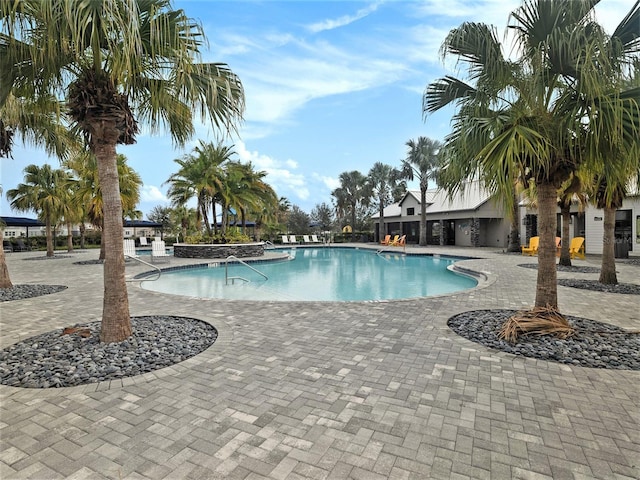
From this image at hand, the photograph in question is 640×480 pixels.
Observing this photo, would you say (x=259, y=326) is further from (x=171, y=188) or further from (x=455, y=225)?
(x=455, y=225)

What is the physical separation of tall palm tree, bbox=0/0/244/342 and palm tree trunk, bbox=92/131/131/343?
0.04 feet

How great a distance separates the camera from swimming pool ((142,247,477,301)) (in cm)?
973

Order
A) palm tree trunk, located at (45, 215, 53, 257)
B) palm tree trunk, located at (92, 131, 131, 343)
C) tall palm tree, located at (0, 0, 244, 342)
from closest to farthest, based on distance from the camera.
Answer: tall palm tree, located at (0, 0, 244, 342) → palm tree trunk, located at (92, 131, 131, 343) → palm tree trunk, located at (45, 215, 53, 257)

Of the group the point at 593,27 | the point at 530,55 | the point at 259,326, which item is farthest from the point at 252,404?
the point at 593,27

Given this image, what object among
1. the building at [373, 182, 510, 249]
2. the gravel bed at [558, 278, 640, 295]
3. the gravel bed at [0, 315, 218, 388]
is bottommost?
the gravel bed at [0, 315, 218, 388]

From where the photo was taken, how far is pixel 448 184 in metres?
5.42

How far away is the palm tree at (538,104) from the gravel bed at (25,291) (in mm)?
9622

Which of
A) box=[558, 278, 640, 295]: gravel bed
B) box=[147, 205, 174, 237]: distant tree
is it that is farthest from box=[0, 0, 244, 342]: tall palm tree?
box=[147, 205, 174, 237]: distant tree

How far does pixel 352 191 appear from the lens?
3684cm

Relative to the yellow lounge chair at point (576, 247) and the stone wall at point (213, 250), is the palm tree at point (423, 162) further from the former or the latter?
the stone wall at point (213, 250)

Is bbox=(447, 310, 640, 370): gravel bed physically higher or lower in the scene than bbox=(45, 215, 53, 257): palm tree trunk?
lower

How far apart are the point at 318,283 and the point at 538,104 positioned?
890cm

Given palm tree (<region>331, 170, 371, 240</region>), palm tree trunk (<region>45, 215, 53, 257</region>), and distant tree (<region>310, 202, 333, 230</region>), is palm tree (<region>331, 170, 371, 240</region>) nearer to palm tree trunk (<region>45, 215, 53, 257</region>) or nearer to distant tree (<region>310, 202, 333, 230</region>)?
distant tree (<region>310, 202, 333, 230</region>)

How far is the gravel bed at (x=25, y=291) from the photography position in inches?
309
